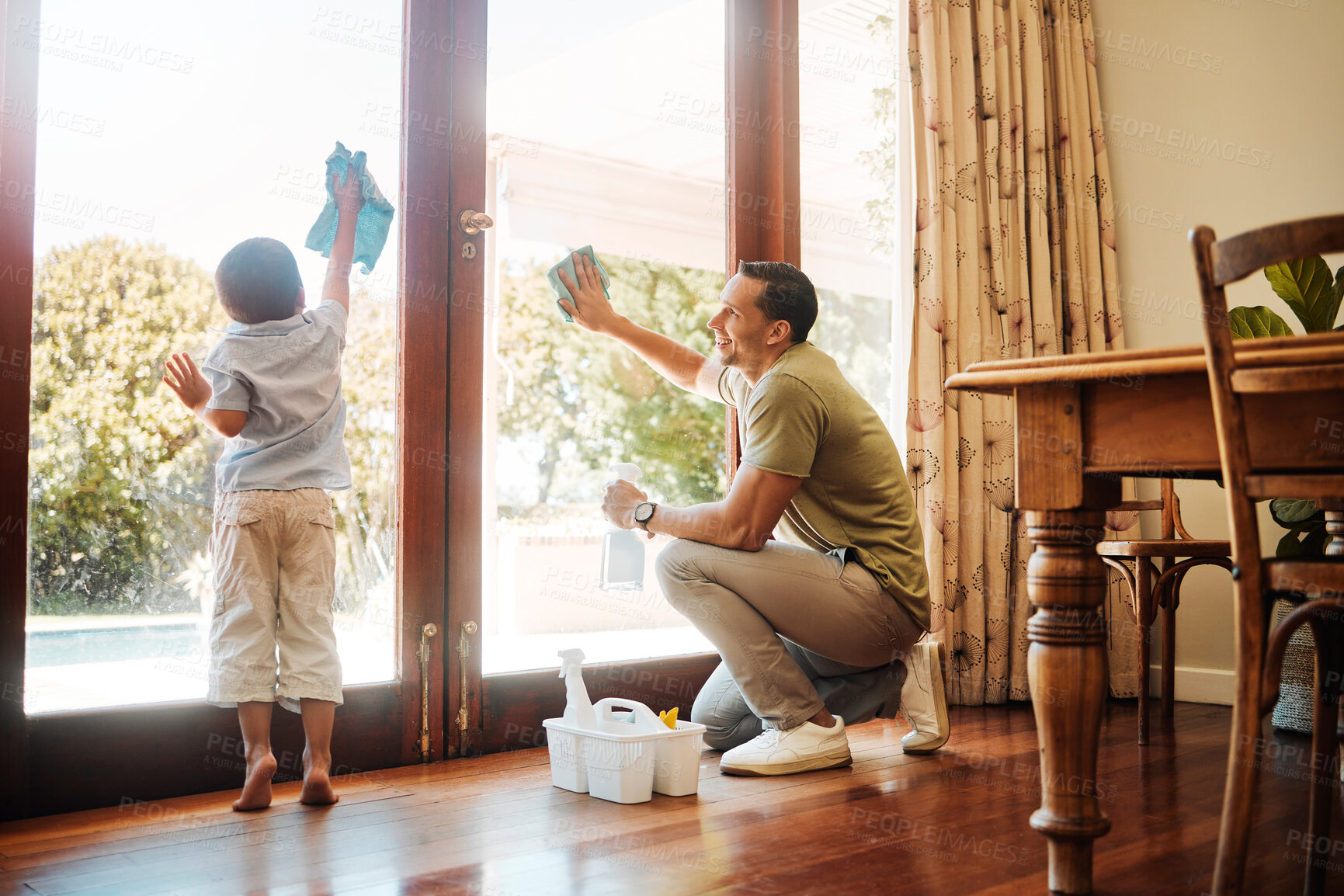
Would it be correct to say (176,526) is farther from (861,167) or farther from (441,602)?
(861,167)

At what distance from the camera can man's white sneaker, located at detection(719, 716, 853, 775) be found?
2.18 meters

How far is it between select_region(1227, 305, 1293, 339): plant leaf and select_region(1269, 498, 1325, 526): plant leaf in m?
0.44

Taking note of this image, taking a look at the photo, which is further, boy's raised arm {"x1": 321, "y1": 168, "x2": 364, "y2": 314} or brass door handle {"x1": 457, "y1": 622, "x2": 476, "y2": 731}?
brass door handle {"x1": 457, "y1": 622, "x2": 476, "y2": 731}

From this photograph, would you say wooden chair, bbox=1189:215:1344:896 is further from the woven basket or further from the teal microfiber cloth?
the woven basket

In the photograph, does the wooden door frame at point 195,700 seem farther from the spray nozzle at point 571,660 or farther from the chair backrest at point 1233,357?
the chair backrest at point 1233,357

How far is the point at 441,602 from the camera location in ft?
7.66

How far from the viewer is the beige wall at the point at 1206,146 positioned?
3.22 metres

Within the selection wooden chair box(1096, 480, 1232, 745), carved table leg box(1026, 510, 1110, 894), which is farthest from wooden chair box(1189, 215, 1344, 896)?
wooden chair box(1096, 480, 1232, 745)

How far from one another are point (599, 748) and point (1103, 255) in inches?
98.5

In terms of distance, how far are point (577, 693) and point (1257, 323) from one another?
→ 205cm

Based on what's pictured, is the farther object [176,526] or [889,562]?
[889,562]

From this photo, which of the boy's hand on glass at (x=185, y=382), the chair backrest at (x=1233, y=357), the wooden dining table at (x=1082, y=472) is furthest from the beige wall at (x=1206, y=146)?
the boy's hand on glass at (x=185, y=382)

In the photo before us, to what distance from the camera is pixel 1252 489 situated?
4.20 feet

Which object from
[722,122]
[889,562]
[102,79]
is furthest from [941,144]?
[102,79]
